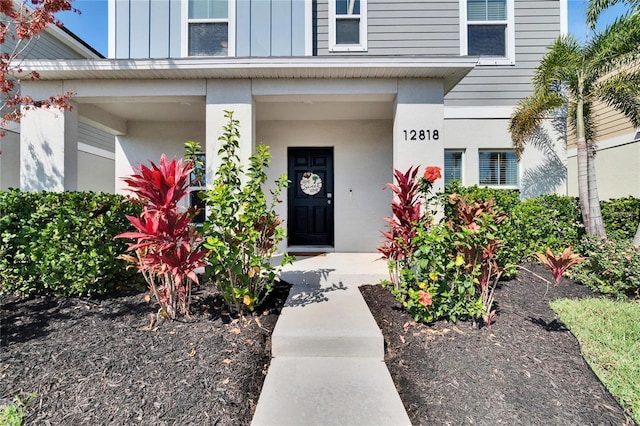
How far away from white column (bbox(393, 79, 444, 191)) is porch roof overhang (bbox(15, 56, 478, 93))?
0.24 meters

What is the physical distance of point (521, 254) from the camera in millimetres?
4699

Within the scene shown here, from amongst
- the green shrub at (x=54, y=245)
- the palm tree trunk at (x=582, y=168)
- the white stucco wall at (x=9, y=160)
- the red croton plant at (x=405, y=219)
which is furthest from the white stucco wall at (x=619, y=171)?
the white stucco wall at (x=9, y=160)

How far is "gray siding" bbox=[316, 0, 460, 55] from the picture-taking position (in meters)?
6.66

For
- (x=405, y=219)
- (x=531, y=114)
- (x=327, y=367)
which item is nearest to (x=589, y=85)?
(x=531, y=114)

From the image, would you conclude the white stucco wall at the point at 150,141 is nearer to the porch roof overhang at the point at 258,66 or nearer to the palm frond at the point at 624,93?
the porch roof overhang at the point at 258,66

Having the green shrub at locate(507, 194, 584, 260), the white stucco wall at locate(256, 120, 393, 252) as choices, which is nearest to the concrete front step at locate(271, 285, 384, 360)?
the green shrub at locate(507, 194, 584, 260)

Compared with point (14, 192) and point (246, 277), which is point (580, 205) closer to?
point (246, 277)

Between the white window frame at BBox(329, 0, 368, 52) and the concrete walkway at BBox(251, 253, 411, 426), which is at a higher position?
the white window frame at BBox(329, 0, 368, 52)

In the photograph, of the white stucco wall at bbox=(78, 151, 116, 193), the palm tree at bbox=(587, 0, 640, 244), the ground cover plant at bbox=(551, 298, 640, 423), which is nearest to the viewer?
the ground cover plant at bbox=(551, 298, 640, 423)

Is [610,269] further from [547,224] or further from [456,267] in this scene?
[456,267]

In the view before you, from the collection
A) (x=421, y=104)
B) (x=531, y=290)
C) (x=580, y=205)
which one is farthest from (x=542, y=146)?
(x=531, y=290)

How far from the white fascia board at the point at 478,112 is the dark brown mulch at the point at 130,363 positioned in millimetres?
5778

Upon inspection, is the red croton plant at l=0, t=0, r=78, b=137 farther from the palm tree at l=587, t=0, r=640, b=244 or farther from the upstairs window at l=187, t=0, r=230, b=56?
the palm tree at l=587, t=0, r=640, b=244

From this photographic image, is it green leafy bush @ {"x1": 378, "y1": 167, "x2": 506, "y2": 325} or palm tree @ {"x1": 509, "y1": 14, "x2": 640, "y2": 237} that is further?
palm tree @ {"x1": 509, "y1": 14, "x2": 640, "y2": 237}
